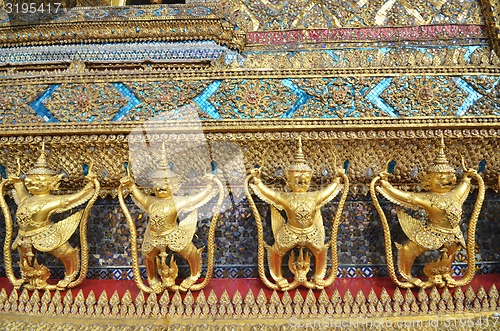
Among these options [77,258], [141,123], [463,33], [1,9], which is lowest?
[77,258]

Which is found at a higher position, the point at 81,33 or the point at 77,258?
the point at 81,33

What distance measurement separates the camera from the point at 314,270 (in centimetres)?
193

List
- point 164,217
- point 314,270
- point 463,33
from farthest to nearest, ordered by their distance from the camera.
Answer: point 463,33, point 314,270, point 164,217

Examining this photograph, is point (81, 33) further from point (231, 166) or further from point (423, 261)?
point (423, 261)

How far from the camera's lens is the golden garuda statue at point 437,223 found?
1.74 m

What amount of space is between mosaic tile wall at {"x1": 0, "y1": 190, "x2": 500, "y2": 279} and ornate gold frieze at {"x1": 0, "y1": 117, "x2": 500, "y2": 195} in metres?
0.17

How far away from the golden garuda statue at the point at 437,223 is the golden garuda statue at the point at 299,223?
291mm

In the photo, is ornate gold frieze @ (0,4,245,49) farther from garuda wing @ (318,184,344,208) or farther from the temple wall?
garuda wing @ (318,184,344,208)

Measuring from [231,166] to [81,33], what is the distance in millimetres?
1775

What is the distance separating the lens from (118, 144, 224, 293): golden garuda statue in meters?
1.73

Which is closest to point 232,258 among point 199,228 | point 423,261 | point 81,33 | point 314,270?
point 199,228

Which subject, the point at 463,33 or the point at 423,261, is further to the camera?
the point at 463,33

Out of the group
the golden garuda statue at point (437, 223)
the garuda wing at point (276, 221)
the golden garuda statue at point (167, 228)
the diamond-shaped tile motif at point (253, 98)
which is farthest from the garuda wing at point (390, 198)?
the golden garuda statue at point (167, 228)

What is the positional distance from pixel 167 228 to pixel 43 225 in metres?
0.65
